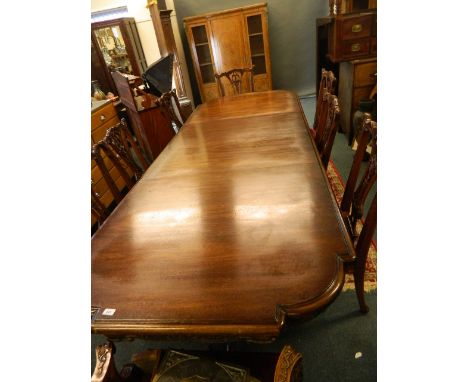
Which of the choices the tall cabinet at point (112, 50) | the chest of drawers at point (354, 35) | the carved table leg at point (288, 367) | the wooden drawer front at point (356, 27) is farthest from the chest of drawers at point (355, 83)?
the tall cabinet at point (112, 50)

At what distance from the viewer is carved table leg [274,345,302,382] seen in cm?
Result: 64

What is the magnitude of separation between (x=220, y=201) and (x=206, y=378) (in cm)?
55

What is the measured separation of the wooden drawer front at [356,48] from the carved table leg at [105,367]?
2921mm

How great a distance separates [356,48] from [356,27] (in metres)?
0.17

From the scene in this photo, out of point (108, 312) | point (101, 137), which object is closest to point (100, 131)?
point (101, 137)

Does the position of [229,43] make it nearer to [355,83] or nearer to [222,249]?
[355,83]

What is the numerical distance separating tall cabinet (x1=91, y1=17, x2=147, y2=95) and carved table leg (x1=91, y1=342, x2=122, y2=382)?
12.4ft

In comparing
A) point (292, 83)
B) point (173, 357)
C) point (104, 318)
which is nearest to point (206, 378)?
point (173, 357)

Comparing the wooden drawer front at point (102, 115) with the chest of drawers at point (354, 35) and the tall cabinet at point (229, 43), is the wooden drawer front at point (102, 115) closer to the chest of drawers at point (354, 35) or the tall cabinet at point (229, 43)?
the tall cabinet at point (229, 43)

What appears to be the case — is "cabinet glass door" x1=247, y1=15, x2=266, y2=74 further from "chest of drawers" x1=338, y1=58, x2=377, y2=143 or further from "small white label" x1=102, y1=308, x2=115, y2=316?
"small white label" x1=102, y1=308, x2=115, y2=316

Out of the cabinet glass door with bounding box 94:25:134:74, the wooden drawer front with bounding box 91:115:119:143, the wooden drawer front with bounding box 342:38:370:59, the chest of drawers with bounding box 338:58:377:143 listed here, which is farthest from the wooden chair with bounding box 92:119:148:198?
the cabinet glass door with bounding box 94:25:134:74

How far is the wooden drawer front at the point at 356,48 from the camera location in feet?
8.50

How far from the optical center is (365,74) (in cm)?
256
